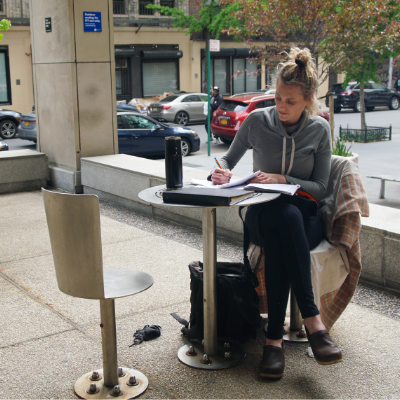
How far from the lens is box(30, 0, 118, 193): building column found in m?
7.53

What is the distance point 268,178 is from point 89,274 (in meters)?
1.19

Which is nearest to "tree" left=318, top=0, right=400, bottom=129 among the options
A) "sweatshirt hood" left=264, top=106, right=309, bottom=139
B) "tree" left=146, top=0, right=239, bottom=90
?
"sweatshirt hood" left=264, top=106, right=309, bottom=139

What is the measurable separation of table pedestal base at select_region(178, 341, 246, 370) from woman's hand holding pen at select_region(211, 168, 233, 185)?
0.95 metres

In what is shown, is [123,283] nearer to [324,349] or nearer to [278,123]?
[324,349]

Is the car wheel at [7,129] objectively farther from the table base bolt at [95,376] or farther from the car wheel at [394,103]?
the car wheel at [394,103]

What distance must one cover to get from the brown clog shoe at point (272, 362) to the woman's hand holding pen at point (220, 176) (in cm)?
97

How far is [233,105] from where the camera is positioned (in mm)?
17594

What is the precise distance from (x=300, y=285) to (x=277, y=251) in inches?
8.5

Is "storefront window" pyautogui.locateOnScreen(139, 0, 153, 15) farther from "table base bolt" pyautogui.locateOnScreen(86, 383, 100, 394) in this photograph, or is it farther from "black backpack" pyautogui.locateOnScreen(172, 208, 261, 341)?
"table base bolt" pyautogui.locateOnScreen(86, 383, 100, 394)

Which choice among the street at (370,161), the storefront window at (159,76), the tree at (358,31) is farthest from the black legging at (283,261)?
the storefront window at (159,76)

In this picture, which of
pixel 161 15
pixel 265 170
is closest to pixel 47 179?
pixel 265 170

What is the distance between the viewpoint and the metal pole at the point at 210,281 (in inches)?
118

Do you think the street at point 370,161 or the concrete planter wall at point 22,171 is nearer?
the concrete planter wall at point 22,171

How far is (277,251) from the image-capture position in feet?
9.68
